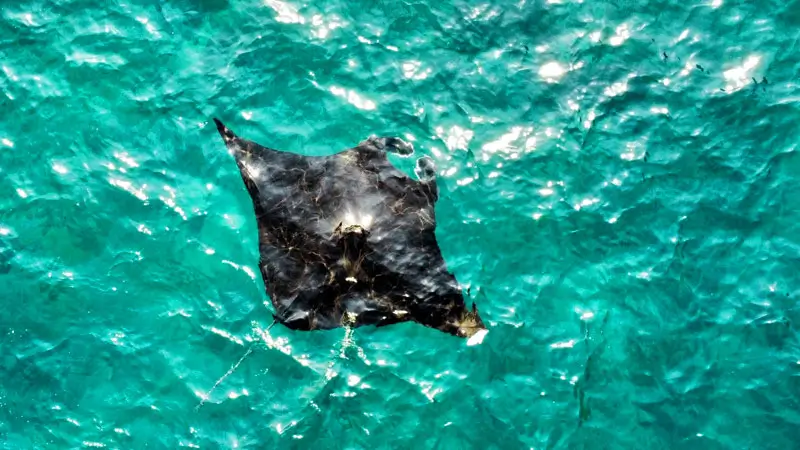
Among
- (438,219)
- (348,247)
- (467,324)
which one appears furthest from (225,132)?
(467,324)

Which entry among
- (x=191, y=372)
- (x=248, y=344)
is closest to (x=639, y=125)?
(x=248, y=344)

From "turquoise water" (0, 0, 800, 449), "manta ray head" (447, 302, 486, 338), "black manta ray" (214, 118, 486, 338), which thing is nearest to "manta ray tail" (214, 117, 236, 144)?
"turquoise water" (0, 0, 800, 449)

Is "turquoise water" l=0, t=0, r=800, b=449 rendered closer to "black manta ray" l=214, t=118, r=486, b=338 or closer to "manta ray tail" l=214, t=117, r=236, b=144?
"manta ray tail" l=214, t=117, r=236, b=144

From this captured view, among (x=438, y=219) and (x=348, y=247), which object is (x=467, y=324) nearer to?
(x=438, y=219)

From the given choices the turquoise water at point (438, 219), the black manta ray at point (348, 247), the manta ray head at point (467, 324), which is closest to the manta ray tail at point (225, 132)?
the turquoise water at point (438, 219)

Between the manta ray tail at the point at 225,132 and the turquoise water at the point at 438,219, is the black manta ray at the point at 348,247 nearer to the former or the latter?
the turquoise water at the point at 438,219

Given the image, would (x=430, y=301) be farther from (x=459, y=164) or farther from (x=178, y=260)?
(x=178, y=260)
